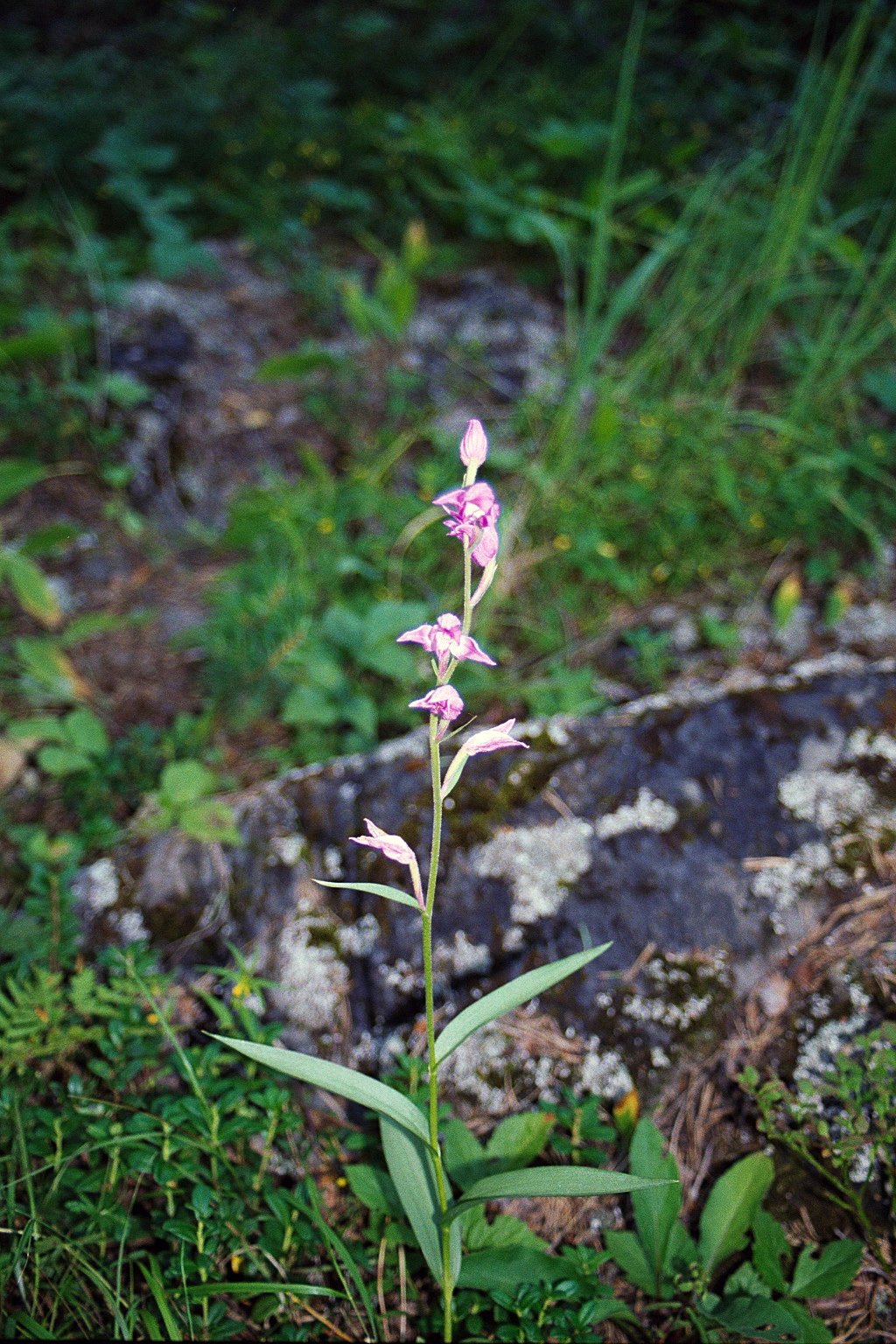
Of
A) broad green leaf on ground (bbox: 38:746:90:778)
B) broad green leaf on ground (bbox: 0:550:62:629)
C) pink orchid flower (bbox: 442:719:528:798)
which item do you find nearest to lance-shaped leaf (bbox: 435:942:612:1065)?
pink orchid flower (bbox: 442:719:528:798)

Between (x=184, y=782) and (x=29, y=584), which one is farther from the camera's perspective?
(x=29, y=584)

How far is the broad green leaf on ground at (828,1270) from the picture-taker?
1138mm

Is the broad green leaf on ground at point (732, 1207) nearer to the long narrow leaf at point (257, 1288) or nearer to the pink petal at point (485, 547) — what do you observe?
the long narrow leaf at point (257, 1288)

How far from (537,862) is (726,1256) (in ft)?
2.29

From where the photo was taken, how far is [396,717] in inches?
81.6

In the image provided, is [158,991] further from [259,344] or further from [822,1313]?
[259,344]

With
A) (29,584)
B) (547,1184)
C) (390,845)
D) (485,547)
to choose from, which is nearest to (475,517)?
(485,547)

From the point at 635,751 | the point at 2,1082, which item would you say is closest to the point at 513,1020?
the point at 635,751

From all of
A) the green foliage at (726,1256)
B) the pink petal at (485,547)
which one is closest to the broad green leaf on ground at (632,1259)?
the green foliage at (726,1256)

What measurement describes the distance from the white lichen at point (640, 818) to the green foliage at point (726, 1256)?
1.75ft

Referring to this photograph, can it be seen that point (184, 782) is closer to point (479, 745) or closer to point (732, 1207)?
point (479, 745)

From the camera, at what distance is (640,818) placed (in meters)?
1.62

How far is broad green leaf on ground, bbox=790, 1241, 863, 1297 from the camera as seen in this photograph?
1.14m

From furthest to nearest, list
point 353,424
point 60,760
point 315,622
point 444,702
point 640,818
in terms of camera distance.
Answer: point 353,424 → point 315,622 → point 60,760 → point 640,818 → point 444,702
